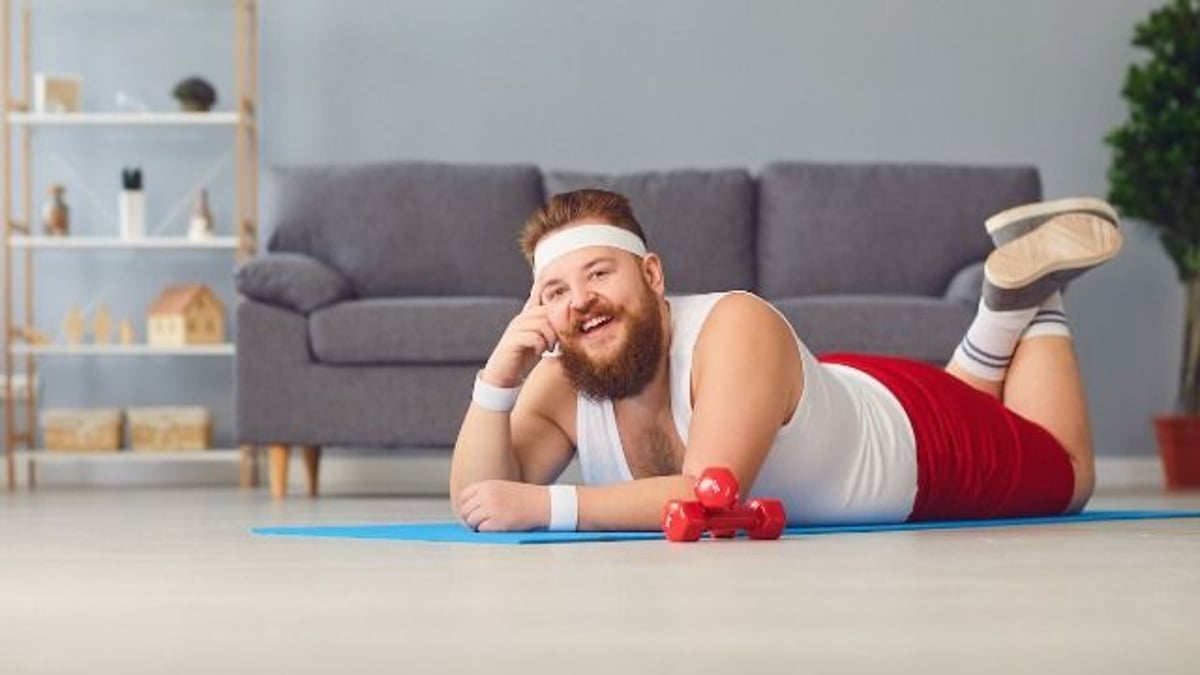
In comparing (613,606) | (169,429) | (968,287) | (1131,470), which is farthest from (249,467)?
(613,606)

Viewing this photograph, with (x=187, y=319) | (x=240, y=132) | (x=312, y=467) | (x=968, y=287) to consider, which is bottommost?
(x=312, y=467)

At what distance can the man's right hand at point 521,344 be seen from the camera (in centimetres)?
296

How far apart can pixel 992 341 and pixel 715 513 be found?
3.51 ft

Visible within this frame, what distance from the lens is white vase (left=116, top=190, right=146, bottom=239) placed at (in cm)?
668

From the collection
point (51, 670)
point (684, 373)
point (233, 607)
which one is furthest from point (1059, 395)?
point (51, 670)

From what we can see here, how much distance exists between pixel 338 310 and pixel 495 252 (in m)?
0.76

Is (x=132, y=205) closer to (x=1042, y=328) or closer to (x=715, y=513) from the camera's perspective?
(x=1042, y=328)

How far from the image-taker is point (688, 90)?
7098 millimetres

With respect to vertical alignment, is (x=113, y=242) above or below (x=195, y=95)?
below

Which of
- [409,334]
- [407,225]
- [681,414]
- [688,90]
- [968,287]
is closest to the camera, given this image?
[681,414]

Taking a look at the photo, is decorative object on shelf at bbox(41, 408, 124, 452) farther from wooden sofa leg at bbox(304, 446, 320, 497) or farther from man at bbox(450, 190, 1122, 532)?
man at bbox(450, 190, 1122, 532)

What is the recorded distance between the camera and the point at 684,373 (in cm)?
300

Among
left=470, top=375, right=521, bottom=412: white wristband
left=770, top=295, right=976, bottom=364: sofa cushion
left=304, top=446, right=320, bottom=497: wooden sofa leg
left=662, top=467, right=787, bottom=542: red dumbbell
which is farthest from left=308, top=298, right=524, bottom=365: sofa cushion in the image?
left=662, top=467, right=787, bottom=542: red dumbbell

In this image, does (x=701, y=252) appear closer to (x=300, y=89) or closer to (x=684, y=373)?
(x=300, y=89)
